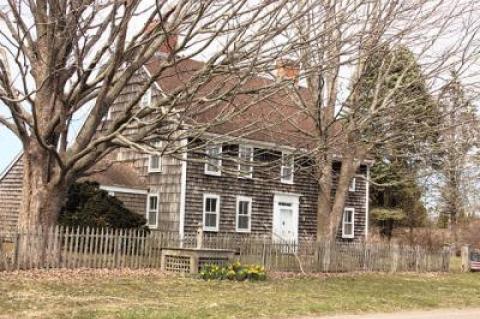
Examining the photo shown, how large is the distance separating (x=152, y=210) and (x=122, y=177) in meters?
2.04

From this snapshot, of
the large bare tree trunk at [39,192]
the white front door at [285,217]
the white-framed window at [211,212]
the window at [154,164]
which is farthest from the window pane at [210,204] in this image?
the large bare tree trunk at [39,192]

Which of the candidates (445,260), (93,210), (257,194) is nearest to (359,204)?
(257,194)

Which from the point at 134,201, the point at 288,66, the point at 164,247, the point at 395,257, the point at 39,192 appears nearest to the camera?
the point at 288,66

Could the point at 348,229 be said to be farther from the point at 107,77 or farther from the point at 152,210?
the point at 107,77

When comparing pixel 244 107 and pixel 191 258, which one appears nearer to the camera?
pixel 244 107

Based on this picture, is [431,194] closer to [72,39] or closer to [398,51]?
[398,51]

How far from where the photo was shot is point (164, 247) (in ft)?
67.8

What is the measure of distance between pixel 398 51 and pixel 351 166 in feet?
17.7

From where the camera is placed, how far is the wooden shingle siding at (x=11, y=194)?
30.8m

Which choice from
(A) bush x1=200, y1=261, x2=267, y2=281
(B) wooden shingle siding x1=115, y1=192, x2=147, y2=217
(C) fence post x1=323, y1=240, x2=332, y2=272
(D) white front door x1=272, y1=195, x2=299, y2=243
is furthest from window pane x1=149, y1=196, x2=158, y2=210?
(A) bush x1=200, y1=261, x2=267, y2=281

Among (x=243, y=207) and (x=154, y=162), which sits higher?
(x=154, y=162)

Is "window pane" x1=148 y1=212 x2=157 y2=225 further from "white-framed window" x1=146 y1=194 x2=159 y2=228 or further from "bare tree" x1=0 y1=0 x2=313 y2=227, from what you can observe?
"bare tree" x1=0 y1=0 x2=313 y2=227

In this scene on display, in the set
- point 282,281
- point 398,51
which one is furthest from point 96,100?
point 398,51

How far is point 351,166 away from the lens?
2694 cm
